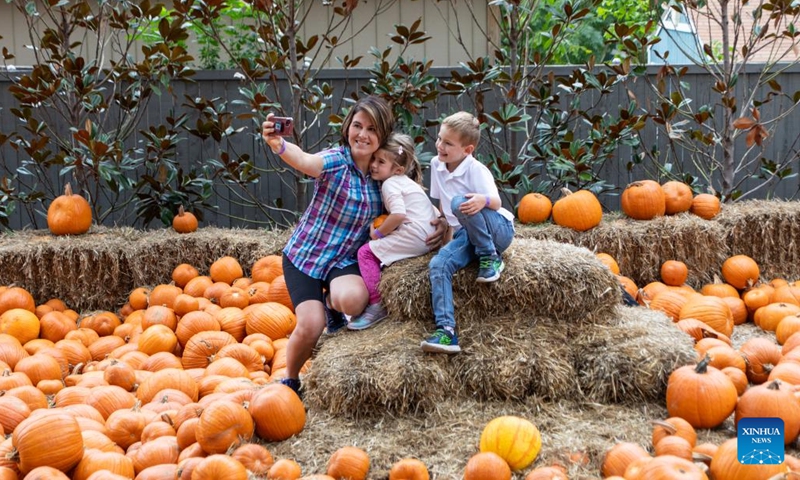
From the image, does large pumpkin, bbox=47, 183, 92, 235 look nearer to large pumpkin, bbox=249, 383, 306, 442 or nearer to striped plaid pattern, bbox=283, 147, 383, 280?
striped plaid pattern, bbox=283, 147, 383, 280

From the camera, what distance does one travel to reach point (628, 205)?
20.6 ft

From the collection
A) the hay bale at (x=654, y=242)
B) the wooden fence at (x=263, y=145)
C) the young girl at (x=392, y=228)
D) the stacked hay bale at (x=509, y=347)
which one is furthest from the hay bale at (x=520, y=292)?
the wooden fence at (x=263, y=145)

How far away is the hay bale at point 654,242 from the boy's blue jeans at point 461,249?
2241mm

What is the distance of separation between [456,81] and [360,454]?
448 cm

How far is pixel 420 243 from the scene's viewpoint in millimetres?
3875

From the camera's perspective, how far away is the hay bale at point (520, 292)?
11.8 feet

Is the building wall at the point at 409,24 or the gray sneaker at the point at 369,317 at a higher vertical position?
the building wall at the point at 409,24

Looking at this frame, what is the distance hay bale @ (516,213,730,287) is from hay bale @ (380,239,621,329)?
2115 millimetres

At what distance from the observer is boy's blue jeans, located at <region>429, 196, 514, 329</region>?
11.4 feet

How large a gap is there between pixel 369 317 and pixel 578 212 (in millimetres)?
2749

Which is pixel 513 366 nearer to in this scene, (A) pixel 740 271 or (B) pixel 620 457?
(B) pixel 620 457

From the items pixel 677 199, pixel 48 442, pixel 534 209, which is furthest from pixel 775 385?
pixel 677 199

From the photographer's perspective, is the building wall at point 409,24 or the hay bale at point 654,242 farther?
the building wall at point 409,24

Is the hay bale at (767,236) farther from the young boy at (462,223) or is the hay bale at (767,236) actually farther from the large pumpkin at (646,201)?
the young boy at (462,223)
